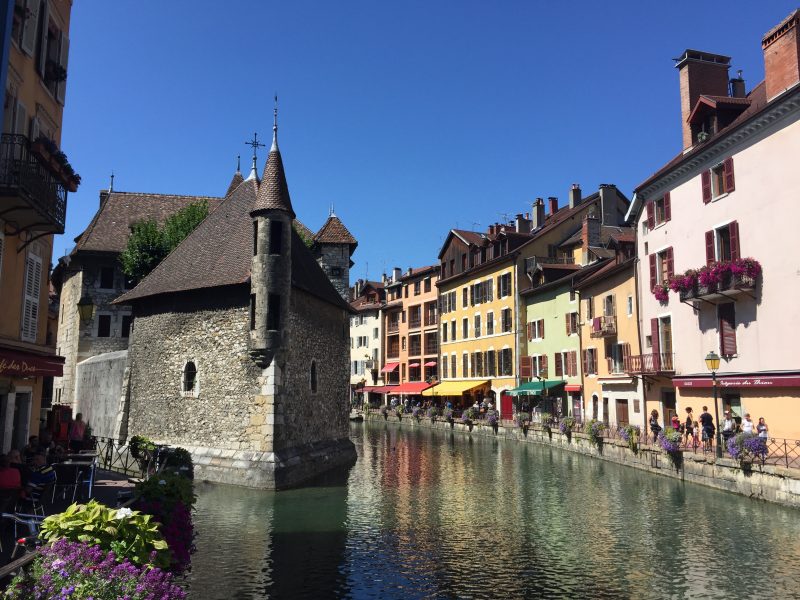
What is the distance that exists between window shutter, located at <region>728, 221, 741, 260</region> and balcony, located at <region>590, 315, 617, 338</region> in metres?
9.77

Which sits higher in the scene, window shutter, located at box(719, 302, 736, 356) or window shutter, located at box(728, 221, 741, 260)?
window shutter, located at box(728, 221, 741, 260)

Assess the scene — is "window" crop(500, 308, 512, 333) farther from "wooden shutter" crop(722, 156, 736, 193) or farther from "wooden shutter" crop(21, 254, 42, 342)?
"wooden shutter" crop(21, 254, 42, 342)

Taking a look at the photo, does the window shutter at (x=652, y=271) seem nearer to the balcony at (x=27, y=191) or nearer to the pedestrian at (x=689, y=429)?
the pedestrian at (x=689, y=429)

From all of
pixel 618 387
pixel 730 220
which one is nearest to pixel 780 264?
pixel 730 220

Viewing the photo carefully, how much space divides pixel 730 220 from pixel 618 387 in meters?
11.5

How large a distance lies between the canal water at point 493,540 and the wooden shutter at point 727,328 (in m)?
5.30

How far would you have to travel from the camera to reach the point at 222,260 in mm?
22781

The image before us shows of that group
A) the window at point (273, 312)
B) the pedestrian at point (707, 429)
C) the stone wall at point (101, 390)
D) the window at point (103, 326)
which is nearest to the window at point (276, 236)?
the window at point (273, 312)

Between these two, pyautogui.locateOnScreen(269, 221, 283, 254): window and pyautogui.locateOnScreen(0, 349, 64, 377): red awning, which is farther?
pyautogui.locateOnScreen(269, 221, 283, 254): window

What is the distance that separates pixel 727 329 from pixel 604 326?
9.40 m

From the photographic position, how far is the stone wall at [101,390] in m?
25.2

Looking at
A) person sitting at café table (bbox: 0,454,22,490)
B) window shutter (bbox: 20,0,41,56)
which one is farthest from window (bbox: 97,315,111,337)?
person sitting at café table (bbox: 0,454,22,490)

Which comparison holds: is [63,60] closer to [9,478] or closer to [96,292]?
[9,478]

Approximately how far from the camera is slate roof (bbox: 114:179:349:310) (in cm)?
2203
